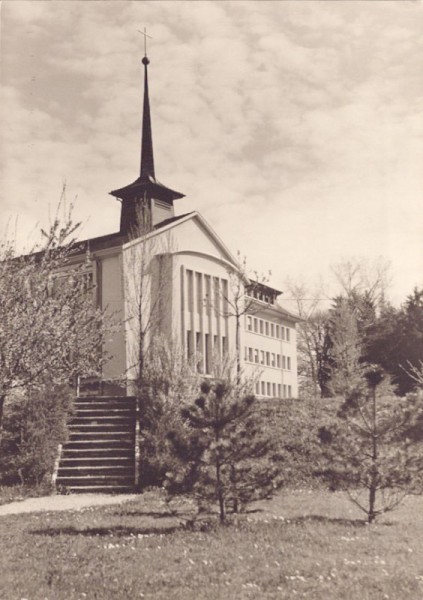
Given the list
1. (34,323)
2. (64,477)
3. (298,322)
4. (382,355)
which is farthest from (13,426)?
(298,322)

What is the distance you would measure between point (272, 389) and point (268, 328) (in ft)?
14.2

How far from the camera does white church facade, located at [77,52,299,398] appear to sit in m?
30.1

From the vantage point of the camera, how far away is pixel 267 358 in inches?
1848

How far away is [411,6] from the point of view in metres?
8.98

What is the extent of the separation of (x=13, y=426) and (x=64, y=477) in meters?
2.08

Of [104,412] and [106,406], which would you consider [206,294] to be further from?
[104,412]

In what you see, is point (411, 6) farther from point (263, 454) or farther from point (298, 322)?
point (298, 322)

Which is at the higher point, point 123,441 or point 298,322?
point 298,322

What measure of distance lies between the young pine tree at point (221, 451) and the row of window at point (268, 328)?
32973mm

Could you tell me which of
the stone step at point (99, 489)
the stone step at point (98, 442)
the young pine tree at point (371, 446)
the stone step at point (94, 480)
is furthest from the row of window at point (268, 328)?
the young pine tree at point (371, 446)

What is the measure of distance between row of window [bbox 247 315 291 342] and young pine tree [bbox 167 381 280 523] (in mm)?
32973

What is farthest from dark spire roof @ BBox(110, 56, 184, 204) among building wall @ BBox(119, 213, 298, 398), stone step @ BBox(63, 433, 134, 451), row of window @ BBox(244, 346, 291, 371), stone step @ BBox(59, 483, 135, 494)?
stone step @ BBox(59, 483, 135, 494)

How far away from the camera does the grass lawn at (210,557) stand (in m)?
7.40

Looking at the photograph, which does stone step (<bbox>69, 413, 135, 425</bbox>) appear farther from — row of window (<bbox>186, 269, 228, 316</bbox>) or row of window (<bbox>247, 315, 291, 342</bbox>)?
Answer: row of window (<bbox>247, 315, 291, 342</bbox>)
